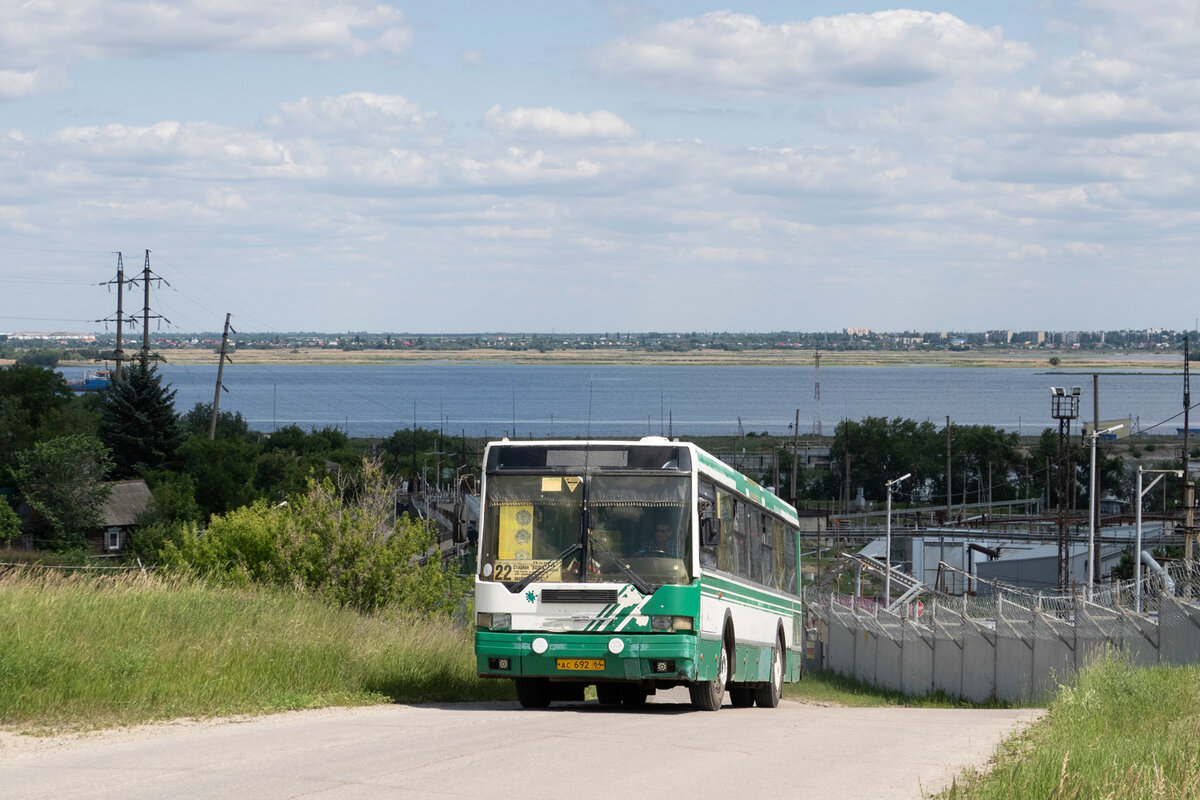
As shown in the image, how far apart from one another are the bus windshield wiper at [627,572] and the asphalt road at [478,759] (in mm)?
1443

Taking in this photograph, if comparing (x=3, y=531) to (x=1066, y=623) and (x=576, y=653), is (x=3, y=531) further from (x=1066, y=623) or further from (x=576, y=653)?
(x=576, y=653)

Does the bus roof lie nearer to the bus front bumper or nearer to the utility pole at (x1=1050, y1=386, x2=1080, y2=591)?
the bus front bumper

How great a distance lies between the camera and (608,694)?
18406mm

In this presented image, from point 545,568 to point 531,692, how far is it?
185 cm

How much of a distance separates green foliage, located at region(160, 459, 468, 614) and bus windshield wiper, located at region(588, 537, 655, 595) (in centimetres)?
1064

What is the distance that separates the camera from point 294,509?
35156 millimetres

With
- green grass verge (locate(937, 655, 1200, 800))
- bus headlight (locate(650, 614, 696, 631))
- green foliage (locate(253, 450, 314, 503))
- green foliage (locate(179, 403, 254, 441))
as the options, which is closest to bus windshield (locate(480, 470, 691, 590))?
bus headlight (locate(650, 614, 696, 631))

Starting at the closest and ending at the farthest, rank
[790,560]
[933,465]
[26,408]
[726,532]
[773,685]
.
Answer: [726,532] < [773,685] < [790,560] < [26,408] < [933,465]

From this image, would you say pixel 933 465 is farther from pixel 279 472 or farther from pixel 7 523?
pixel 7 523

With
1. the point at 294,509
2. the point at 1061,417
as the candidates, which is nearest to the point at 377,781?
the point at 294,509

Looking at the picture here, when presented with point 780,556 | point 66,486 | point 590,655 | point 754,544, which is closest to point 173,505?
point 66,486

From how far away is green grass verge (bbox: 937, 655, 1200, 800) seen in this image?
→ 26.9 ft

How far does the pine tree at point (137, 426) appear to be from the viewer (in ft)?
284

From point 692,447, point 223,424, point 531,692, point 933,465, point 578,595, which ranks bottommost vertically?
point 933,465
